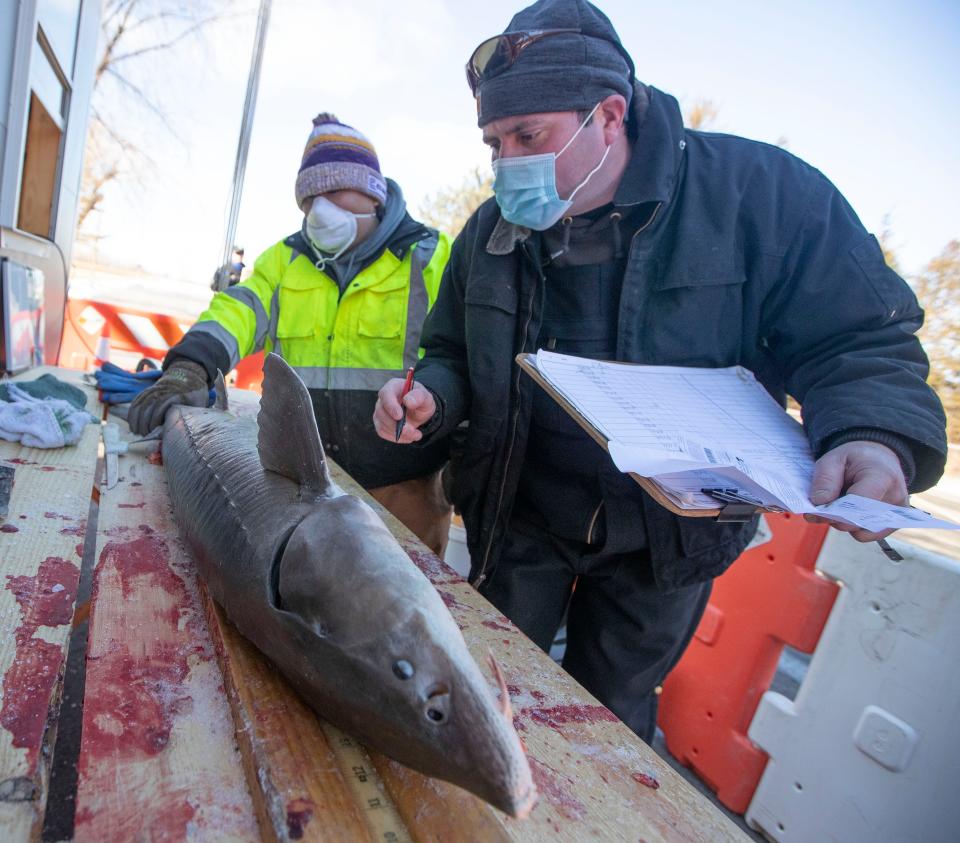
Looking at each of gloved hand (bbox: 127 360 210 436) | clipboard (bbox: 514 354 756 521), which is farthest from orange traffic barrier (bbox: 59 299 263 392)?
clipboard (bbox: 514 354 756 521)

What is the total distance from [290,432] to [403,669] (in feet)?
2.34

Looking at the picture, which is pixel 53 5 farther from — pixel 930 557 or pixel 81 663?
pixel 930 557

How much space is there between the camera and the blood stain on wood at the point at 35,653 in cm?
96

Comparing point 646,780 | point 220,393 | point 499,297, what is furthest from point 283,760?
point 220,393

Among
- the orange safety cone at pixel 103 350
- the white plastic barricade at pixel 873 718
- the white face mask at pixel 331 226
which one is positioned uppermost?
the white face mask at pixel 331 226

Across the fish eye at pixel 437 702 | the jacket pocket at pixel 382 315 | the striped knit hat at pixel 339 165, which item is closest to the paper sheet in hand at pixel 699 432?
the fish eye at pixel 437 702

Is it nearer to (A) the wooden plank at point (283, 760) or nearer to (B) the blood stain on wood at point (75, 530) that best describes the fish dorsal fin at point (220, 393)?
(B) the blood stain on wood at point (75, 530)

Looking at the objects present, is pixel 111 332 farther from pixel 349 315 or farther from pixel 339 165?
pixel 349 315

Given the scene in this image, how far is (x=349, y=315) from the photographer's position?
10.2 ft

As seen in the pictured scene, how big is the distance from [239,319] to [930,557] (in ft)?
10.9

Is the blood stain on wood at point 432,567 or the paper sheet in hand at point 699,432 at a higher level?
the paper sheet in hand at point 699,432

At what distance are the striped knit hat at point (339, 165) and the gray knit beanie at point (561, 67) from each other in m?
1.50

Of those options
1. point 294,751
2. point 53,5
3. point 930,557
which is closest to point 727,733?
point 930,557

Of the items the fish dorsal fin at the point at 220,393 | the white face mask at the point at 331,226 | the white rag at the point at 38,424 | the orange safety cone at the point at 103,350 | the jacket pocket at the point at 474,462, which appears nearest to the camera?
the jacket pocket at the point at 474,462
